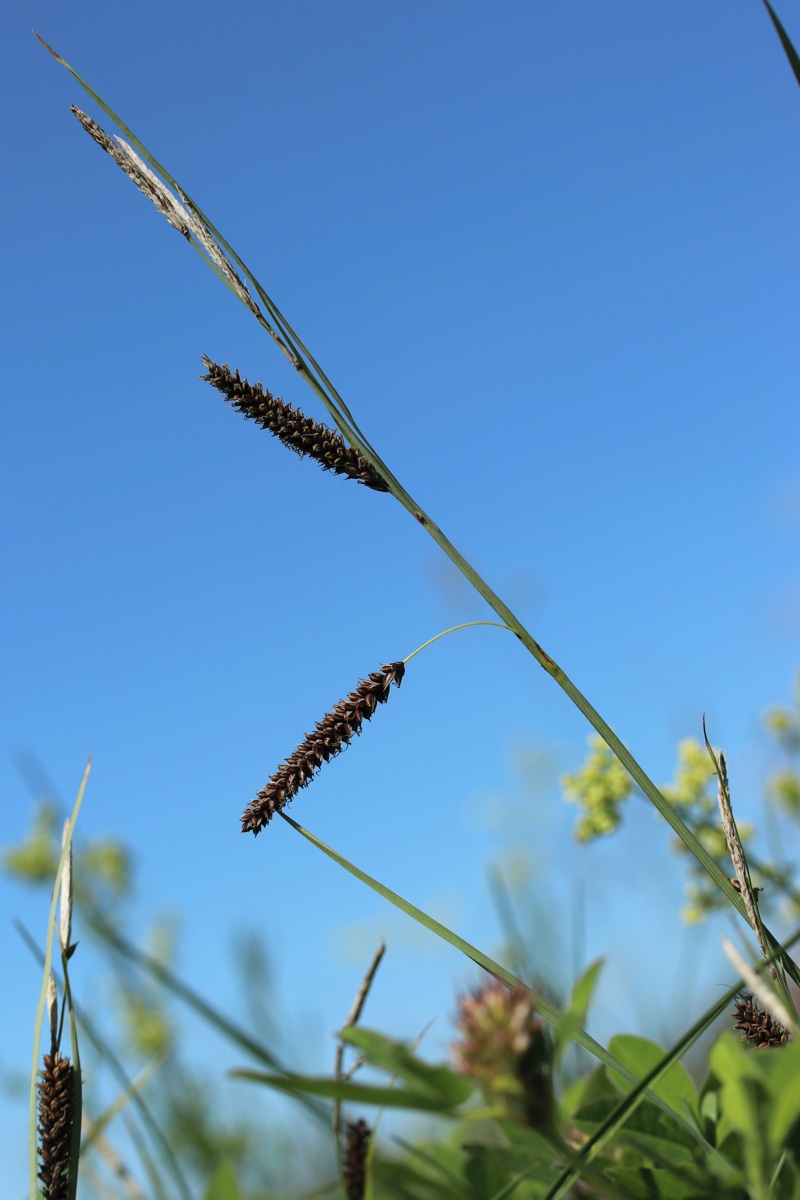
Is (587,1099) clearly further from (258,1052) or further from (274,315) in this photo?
(274,315)

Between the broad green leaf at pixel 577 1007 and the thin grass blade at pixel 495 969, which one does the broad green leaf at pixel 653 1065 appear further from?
the broad green leaf at pixel 577 1007

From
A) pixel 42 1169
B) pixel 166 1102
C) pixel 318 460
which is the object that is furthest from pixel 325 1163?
pixel 318 460

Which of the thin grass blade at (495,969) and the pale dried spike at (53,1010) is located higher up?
the thin grass blade at (495,969)

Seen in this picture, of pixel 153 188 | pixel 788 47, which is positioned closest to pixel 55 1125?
pixel 153 188

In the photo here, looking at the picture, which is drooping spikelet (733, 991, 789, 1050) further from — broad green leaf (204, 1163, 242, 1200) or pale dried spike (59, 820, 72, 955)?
pale dried spike (59, 820, 72, 955)

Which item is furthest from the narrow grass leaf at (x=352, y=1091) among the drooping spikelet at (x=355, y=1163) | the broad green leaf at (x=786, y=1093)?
the drooping spikelet at (x=355, y=1163)

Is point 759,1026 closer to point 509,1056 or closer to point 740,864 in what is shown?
point 740,864

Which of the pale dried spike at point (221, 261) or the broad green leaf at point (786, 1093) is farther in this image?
the pale dried spike at point (221, 261)
